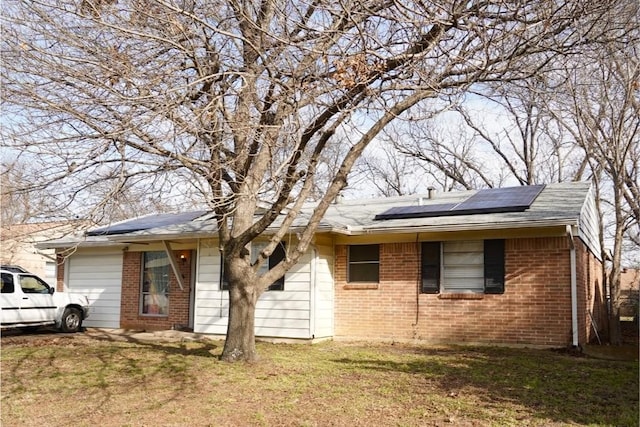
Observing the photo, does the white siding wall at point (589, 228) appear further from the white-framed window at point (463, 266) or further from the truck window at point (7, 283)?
the truck window at point (7, 283)

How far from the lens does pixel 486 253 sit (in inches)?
500

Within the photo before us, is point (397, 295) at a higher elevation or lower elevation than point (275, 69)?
lower

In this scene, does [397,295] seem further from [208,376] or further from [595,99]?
[595,99]

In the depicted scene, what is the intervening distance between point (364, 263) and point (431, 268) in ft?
5.67

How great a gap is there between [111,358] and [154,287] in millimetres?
6385

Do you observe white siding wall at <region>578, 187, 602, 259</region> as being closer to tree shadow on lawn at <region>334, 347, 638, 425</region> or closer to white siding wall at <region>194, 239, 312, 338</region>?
tree shadow on lawn at <region>334, 347, 638, 425</region>

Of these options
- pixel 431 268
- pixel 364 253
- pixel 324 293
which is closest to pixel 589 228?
pixel 431 268

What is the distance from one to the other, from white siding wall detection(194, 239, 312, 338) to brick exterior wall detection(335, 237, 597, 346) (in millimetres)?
1158

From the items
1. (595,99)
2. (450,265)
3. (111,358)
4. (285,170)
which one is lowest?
(111,358)

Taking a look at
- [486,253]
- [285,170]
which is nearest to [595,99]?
[486,253]

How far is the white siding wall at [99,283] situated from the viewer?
56.0ft

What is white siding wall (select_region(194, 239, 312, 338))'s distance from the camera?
528 inches

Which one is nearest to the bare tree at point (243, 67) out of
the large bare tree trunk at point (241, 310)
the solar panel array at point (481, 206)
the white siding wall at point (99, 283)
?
the large bare tree trunk at point (241, 310)

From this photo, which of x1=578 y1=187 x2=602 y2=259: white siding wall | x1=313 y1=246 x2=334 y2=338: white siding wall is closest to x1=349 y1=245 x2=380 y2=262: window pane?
x1=313 y1=246 x2=334 y2=338: white siding wall
